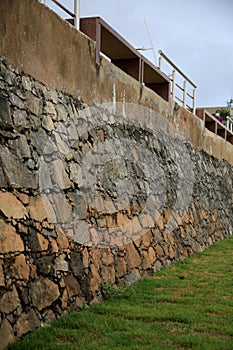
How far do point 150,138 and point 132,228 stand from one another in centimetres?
223

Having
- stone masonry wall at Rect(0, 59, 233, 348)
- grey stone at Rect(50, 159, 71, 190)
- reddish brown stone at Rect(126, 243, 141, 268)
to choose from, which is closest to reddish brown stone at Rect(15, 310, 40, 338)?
stone masonry wall at Rect(0, 59, 233, 348)

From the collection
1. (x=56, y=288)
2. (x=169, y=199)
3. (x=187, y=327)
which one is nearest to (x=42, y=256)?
(x=56, y=288)

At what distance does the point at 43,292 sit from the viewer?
5531 mm

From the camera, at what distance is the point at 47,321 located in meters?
5.55

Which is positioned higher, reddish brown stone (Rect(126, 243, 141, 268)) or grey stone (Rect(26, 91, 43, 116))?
grey stone (Rect(26, 91, 43, 116))

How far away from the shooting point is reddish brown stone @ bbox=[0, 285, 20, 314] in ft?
15.8

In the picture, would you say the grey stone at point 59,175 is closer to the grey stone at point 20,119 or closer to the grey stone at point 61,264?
the grey stone at point 20,119

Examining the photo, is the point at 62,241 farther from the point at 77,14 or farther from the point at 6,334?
the point at 77,14

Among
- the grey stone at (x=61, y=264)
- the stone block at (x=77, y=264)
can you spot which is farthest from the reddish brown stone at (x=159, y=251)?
the grey stone at (x=61, y=264)

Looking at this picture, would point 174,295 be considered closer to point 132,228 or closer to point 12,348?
point 132,228

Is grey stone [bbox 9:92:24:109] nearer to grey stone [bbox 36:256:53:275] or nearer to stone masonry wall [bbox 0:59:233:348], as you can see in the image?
stone masonry wall [bbox 0:59:233:348]

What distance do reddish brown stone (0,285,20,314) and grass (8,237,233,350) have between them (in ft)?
1.01

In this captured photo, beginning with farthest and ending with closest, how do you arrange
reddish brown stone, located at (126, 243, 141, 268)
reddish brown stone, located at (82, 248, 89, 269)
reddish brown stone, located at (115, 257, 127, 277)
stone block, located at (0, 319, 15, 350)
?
reddish brown stone, located at (126, 243, 141, 268)
reddish brown stone, located at (115, 257, 127, 277)
reddish brown stone, located at (82, 248, 89, 269)
stone block, located at (0, 319, 15, 350)

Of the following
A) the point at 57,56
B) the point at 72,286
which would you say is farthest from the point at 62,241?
the point at 57,56
